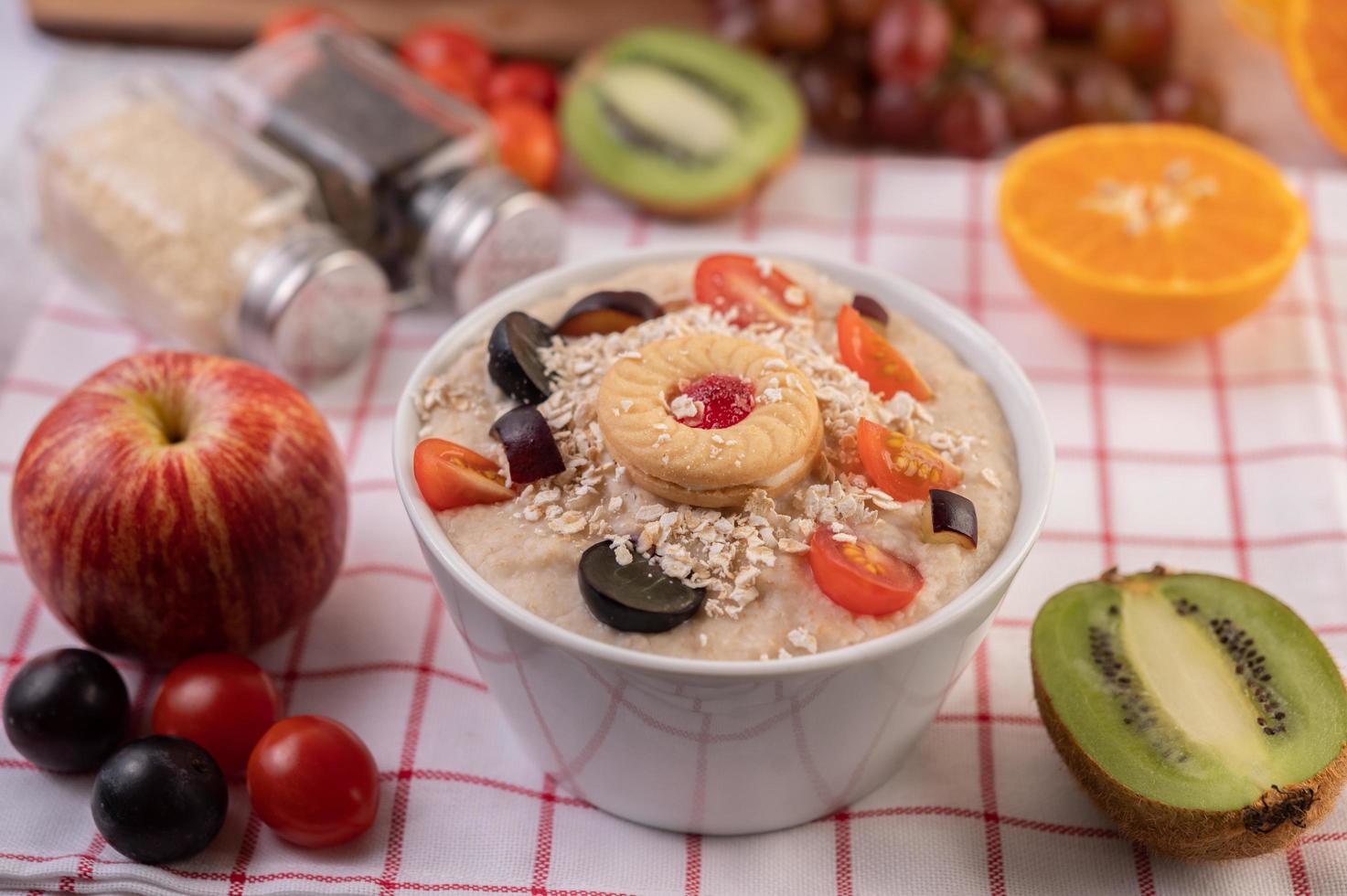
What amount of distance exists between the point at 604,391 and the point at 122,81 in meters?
2.20

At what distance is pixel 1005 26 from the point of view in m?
4.08

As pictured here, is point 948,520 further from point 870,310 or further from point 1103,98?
point 1103,98

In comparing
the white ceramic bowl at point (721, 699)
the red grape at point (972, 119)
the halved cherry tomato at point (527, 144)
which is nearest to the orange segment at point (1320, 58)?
the red grape at point (972, 119)

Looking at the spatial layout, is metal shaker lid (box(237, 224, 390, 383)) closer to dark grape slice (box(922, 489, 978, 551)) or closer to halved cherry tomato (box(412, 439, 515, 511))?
halved cherry tomato (box(412, 439, 515, 511))

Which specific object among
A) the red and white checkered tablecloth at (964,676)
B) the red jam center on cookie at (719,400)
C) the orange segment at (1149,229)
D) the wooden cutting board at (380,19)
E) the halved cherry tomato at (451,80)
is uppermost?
the red jam center on cookie at (719,400)

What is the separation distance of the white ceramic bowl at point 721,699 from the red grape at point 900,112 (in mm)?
1768

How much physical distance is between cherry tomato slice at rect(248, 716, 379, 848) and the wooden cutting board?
2849mm

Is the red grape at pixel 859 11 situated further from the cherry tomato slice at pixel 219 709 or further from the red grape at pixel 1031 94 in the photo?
the cherry tomato slice at pixel 219 709

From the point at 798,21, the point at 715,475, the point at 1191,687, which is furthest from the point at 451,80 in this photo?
the point at 1191,687

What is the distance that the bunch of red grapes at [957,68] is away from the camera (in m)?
4.05

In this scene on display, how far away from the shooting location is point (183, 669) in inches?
Answer: 98.6

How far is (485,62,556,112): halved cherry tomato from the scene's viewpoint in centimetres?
417

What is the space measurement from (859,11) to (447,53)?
1267mm

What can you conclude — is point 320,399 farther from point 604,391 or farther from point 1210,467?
point 1210,467
